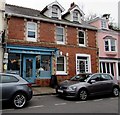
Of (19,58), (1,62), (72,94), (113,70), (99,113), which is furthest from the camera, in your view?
(113,70)

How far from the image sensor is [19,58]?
54.8 ft

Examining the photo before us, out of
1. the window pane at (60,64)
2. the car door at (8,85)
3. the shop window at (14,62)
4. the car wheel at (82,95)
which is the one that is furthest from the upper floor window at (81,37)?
the car door at (8,85)

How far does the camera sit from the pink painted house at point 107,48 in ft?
72.3

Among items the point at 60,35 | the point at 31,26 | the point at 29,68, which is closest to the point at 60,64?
the point at 60,35

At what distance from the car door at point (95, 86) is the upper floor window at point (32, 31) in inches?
285

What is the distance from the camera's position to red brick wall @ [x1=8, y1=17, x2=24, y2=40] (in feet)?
54.1

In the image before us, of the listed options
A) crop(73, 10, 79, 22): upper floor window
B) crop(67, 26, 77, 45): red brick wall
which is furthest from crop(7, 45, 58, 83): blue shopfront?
crop(73, 10, 79, 22): upper floor window

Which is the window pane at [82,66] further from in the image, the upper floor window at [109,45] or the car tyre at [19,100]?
the car tyre at [19,100]

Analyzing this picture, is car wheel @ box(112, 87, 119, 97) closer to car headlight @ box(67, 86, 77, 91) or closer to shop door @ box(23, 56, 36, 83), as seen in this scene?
car headlight @ box(67, 86, 77, 91)

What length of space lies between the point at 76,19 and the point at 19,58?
788cm

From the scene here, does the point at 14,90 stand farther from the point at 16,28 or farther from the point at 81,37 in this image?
the point at 81,37

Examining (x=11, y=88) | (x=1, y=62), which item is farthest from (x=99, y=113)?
(x=1, y=62)

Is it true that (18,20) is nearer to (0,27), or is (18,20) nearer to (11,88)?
(0,27)

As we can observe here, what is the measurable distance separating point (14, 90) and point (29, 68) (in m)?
8.27
